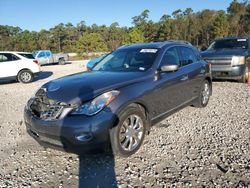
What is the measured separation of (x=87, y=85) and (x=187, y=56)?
281cm

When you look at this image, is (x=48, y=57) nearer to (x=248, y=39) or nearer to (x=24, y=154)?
(x=248, y=39)

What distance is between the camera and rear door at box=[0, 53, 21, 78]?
12.1 m

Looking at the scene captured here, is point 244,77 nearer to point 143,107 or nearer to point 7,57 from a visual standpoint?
point 143,107

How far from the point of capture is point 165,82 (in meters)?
4.69

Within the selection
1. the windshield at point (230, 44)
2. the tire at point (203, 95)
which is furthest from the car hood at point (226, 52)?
the tire at point (203, 95)

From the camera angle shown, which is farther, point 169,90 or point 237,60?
point 237,60

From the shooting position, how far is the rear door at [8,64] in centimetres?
1207

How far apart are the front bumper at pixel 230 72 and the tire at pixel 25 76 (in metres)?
Answer: 8.55

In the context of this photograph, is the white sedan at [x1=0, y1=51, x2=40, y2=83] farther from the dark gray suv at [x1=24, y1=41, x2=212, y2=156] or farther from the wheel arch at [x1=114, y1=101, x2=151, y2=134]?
the wheel arch at [x1=114, y1=101, x2=151, y2=134]

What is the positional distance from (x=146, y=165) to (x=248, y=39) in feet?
28.1

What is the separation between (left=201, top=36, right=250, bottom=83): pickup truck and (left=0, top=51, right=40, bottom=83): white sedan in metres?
8.19

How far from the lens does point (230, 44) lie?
10.4 m

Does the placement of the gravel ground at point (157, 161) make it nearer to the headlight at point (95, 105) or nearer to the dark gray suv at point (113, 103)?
the dark gray suv at point (113, 103)

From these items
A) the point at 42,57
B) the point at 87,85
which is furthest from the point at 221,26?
the point at 87,85
